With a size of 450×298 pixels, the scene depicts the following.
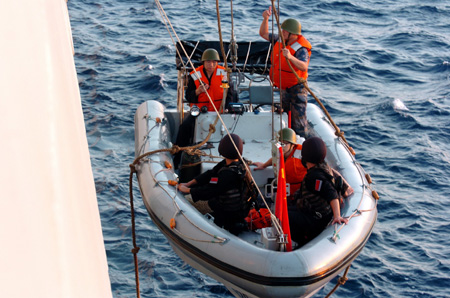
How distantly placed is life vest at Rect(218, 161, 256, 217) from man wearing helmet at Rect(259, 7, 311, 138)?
1.89 meters

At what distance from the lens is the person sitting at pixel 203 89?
6.89 meters

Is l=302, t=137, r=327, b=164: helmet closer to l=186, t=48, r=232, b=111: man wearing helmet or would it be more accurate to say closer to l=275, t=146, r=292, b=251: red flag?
l=275, t=146, r=292, b=251: red flag

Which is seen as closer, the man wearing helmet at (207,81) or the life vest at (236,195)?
the life vest at (236,195)

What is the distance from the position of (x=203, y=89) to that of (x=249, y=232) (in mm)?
2274

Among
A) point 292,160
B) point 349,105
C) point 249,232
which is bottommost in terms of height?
point 349,105

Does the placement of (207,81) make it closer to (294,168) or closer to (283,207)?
(294,168)

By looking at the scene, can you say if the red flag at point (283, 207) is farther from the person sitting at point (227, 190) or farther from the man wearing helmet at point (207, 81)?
the man wearing helmet at point (207, 81)

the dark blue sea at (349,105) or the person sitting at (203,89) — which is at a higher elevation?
the person sitting at (203,89)

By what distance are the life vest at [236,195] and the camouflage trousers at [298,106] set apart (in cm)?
206

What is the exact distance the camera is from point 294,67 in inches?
263

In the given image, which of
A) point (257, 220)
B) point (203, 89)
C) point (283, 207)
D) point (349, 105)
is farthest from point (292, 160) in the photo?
point (349, 105)

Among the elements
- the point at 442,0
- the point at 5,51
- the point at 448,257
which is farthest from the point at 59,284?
the point at 442,0

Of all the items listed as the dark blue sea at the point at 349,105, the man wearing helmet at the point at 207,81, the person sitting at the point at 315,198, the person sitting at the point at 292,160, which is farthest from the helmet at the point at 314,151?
the dark blue sea at the point at 349,105

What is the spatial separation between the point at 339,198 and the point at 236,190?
3.06ft
